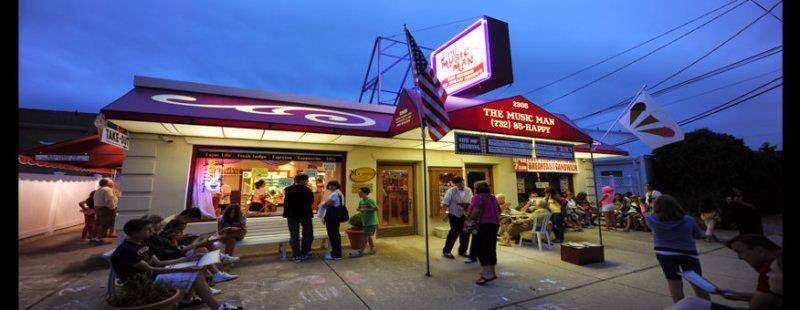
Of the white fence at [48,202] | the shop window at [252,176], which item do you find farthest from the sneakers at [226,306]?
the white fence at [48,202]

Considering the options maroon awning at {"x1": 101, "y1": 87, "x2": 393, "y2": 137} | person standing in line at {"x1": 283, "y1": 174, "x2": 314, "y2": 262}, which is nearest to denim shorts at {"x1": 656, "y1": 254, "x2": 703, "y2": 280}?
maroon awning at {"x1": 101, "y1": 87, "x2": 393, "y2": 137}

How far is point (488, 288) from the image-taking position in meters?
4.95

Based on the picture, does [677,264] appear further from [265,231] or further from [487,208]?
[265,231]

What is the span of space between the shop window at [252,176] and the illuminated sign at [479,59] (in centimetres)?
689

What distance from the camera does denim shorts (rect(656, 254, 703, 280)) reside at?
12.0 feet

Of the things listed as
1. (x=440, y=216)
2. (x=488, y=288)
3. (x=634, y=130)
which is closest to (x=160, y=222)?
(x=488, y=288)

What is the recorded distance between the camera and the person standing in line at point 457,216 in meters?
7.11

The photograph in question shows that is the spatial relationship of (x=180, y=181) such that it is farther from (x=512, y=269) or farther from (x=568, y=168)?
(x=568, y=168)

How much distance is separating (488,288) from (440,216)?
5.66 metres

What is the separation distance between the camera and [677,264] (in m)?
3.73

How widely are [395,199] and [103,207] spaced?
8.11 meters

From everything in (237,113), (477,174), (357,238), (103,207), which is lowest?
(357,238)

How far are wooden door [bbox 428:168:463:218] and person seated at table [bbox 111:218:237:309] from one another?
7.37 meters

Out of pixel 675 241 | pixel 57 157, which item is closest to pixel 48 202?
pixel 57 157
